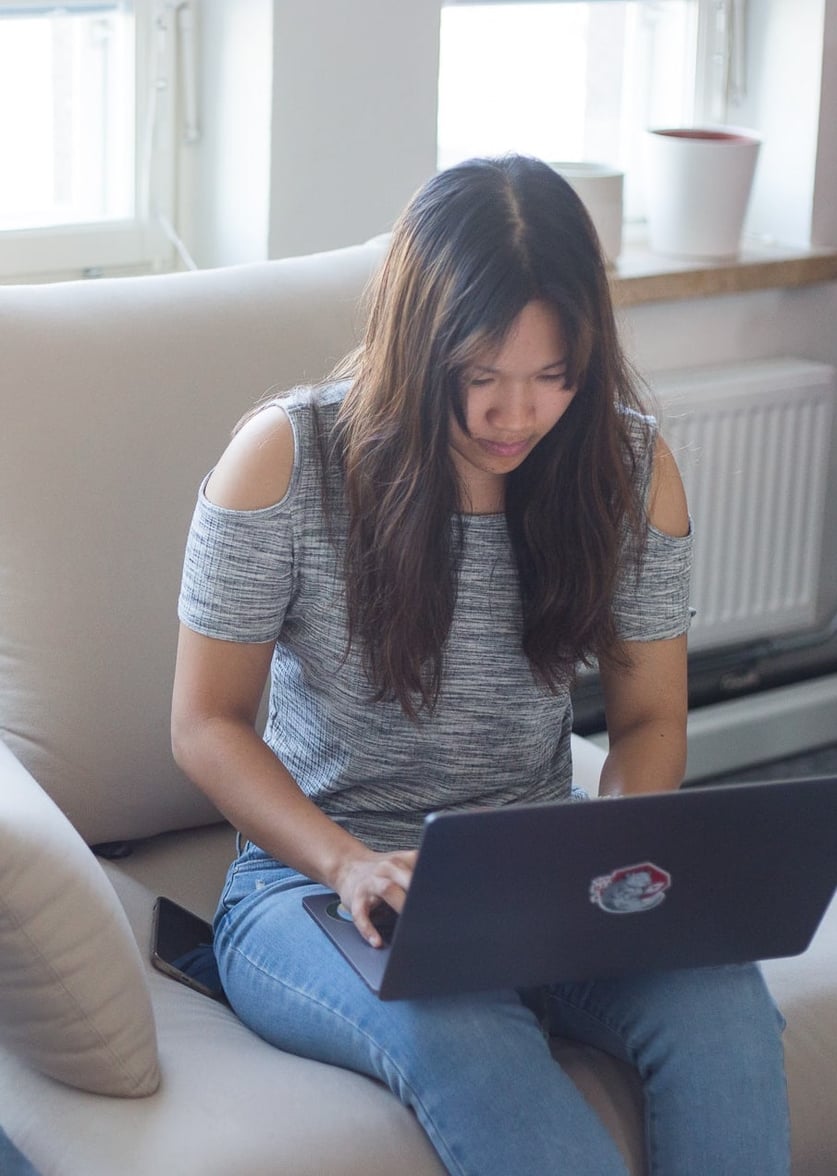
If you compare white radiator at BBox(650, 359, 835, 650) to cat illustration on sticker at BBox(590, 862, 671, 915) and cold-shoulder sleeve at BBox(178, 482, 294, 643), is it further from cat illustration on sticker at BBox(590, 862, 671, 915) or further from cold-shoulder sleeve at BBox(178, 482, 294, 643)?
cat illustration on sticker at BBox(590, 862, 671, 915)

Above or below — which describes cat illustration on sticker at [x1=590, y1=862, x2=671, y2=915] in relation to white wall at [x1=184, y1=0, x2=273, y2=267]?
below

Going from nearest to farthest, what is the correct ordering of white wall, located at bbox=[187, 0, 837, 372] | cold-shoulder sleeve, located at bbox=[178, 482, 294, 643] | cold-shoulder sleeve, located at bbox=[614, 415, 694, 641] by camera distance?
cold-shoulder sleeve, located at bbox=[178, 482, 294, 643] < cold-shoulder sleeve, located at bbox=[614, 415, 694, 641] < white wall, located at bbox=[187, 0, 837, 372]

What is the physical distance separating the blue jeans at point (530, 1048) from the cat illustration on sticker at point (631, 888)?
0.43ft

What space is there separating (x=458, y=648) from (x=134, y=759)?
1.15 ft

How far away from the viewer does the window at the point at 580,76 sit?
7.79 ft

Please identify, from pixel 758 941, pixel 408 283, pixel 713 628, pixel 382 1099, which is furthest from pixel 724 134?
pixel 382 1099

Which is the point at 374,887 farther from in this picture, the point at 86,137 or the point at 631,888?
the point at 86,137

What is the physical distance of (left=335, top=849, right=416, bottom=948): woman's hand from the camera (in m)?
1.16

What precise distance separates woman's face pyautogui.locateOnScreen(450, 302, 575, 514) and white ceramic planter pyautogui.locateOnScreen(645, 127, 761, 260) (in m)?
1.17

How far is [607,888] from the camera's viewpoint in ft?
3.52

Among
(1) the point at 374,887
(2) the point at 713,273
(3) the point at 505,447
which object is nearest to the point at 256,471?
(3) the point at 505,447

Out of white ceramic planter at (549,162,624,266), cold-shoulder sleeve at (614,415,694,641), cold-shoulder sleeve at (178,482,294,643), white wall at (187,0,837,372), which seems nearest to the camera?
cold-shoulder sleeve at (178,482,294,643)


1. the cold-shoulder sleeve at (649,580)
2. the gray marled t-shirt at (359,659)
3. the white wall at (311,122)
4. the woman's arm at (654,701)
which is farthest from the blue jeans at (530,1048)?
the white wall at (311,122)

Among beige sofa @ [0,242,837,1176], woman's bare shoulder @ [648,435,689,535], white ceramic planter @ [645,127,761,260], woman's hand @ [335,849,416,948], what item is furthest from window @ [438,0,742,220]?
woman's hand @ [335,849,416,948]
